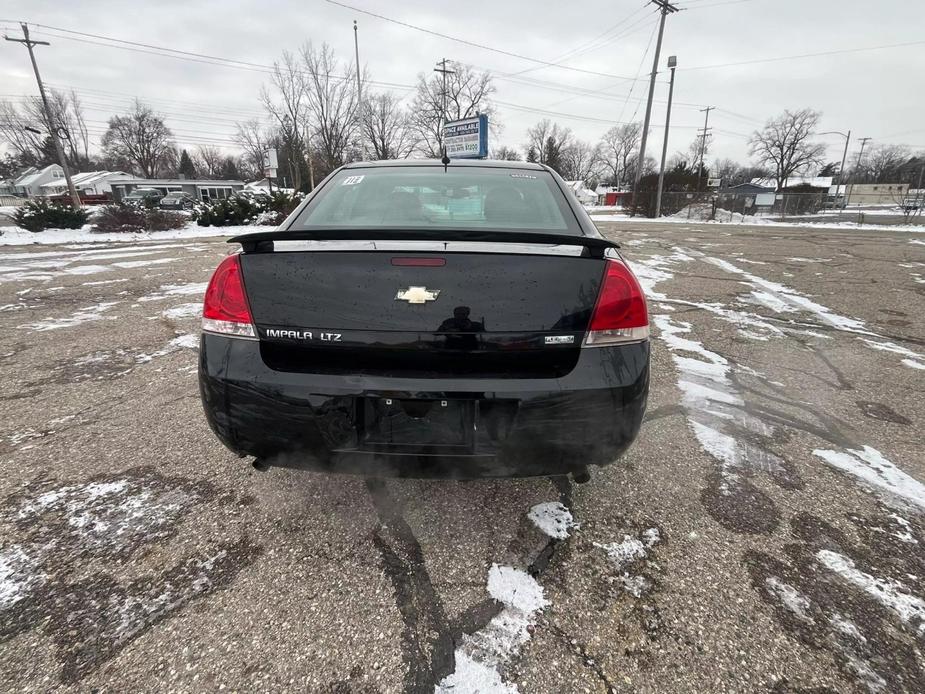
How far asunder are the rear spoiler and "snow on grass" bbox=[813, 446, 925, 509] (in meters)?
1.87

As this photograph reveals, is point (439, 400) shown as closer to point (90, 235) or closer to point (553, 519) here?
point (553, 519)

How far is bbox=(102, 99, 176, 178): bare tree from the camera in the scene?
63594mm

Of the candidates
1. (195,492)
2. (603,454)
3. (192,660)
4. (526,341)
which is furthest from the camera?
(195,492)

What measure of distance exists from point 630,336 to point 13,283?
9085 mm

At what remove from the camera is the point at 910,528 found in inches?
75.6

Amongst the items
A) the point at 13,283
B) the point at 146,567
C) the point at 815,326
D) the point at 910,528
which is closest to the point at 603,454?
the point at 910,528

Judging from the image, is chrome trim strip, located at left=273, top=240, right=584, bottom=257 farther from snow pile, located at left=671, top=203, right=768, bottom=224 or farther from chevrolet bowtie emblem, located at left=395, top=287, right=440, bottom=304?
snow pile, located at left=671, top=203, right=768, bottom=224

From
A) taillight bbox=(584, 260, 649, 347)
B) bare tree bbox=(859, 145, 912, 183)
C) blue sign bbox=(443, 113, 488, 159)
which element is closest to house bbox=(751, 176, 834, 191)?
bare tree bbox=(859, 145, 912, 183)

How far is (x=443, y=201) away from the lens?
2334mm

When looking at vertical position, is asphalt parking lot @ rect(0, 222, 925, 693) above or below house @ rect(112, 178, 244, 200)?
below

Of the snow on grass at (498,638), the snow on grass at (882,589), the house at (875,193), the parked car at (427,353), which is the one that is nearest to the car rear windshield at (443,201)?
the parked car at (427,353)

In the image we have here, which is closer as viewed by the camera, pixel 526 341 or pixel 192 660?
pixel 192 660

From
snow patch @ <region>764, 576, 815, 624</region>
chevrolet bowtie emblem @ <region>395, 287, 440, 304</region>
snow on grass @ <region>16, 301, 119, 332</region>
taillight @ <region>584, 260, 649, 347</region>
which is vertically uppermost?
chevrolet bowtie emblem @ <region>395, 287, 440, 304</region>

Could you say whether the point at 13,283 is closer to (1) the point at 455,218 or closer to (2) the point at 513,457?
(1) the point at 455,218
